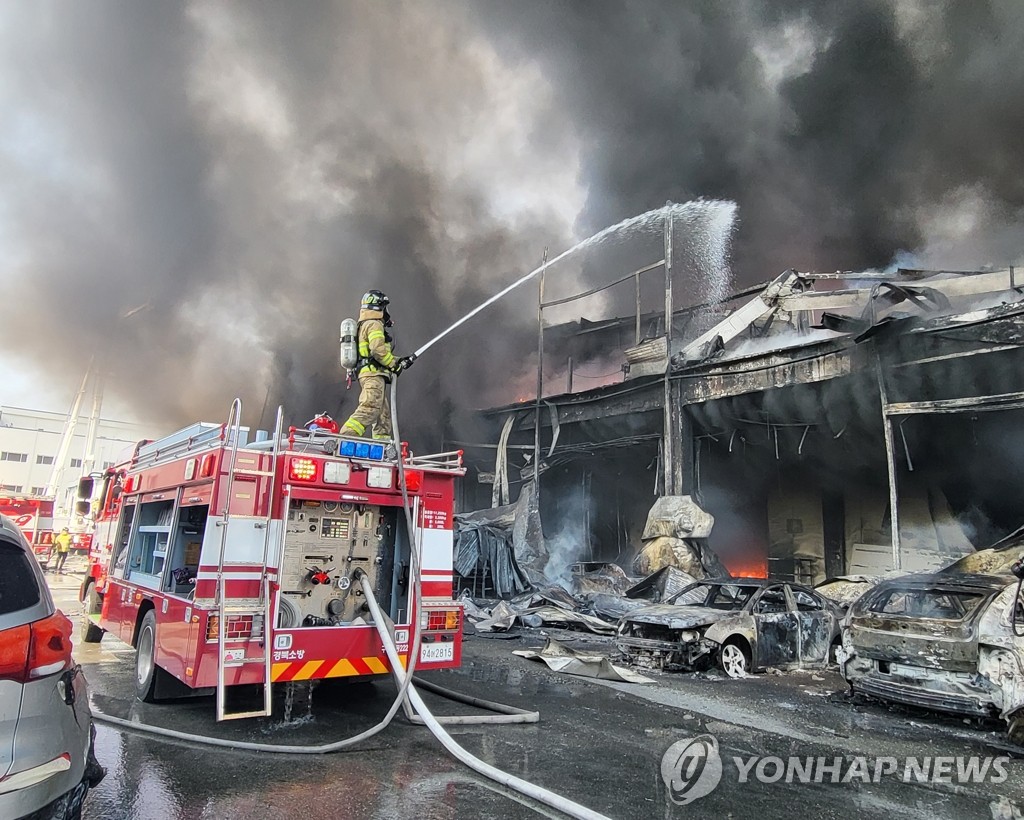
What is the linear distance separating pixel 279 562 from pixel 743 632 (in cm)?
525

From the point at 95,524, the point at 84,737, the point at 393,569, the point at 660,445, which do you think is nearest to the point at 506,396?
the point at 660,445

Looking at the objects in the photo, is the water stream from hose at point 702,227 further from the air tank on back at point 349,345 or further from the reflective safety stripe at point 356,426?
the reflective safety stripe at point 356,426

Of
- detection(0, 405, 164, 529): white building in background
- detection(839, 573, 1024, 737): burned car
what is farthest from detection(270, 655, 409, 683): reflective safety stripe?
detection(0, 405, 164, 529): white building in background

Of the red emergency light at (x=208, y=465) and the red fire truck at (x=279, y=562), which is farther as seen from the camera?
the red emergency light at (x=208, y=465)

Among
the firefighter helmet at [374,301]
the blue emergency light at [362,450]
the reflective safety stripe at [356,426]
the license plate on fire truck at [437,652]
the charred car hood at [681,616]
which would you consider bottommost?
the license plate on fire truck at [437,652]

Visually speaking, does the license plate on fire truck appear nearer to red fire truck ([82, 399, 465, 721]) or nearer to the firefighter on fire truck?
red fire truck ([82, 399, 465, 721])

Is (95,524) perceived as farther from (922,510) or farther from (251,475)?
(922,510)

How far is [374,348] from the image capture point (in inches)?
274

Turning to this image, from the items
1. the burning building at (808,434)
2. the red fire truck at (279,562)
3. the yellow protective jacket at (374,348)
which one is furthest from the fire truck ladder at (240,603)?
the burning building at (808,434)

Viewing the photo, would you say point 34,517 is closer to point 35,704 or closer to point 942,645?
point 35,704

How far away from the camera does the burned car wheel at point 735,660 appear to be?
7328 millimetres

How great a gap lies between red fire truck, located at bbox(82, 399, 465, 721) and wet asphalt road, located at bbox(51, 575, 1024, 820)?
0.40 meters

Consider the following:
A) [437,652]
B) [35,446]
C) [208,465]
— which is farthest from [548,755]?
[35,446]

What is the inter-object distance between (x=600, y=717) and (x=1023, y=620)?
11.0 ft
